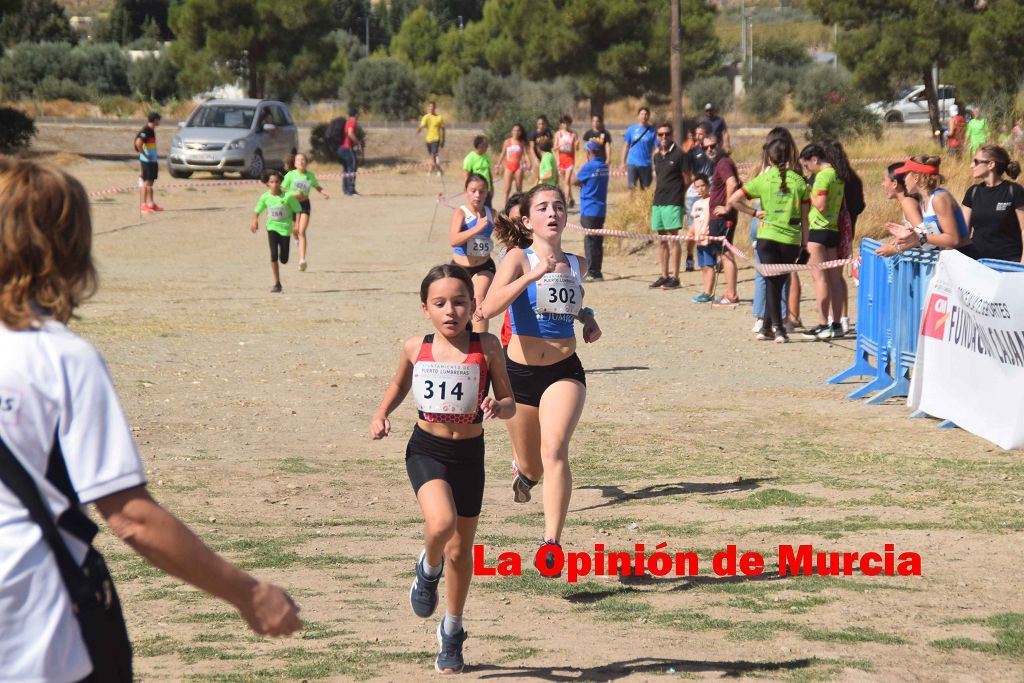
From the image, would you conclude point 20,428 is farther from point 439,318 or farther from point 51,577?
point 439,318

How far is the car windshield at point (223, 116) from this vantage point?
115 feet

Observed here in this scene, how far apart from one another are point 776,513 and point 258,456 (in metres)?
3.58

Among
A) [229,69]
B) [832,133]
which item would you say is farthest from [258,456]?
[229,69]

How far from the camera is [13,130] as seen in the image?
39250mm

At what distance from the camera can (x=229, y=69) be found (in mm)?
51312

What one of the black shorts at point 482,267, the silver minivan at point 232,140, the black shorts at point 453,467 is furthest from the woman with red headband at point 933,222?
the silver minivan at point 232,140

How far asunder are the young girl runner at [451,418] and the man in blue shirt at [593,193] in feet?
43.3

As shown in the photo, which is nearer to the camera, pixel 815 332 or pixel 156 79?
pixel 815 332

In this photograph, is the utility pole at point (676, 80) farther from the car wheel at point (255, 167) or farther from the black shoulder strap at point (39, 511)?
the black shoulder strap at point (39, 511)

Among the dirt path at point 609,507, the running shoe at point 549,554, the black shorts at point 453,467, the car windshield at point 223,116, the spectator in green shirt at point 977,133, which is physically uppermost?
the car windshield at point 223,116

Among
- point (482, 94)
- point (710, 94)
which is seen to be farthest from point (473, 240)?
point (710, 94)

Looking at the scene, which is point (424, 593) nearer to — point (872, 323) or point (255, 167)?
point (872, 323)

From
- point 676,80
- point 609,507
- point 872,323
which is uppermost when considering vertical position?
point 676,80

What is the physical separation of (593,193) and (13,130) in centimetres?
2553
